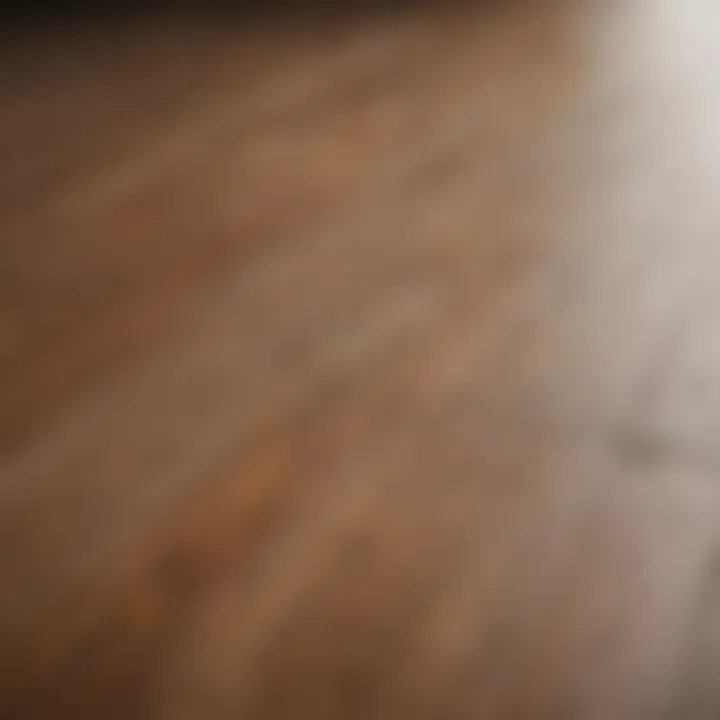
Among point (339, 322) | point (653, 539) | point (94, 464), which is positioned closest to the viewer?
point (653, 539)

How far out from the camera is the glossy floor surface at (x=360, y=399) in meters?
0.86

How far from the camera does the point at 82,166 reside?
5.74ft

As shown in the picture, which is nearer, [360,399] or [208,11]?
[360,399]

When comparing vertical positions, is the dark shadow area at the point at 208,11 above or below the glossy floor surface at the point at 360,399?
above

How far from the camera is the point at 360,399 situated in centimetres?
117

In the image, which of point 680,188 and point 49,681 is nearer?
point 49,681

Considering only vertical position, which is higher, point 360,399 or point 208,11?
point 208,11

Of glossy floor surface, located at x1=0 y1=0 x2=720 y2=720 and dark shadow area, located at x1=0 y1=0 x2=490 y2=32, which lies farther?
dark shadow area, located at x1=0 y1=0 x2=490 y2=32

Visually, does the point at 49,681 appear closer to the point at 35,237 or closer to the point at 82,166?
the point at 35,237

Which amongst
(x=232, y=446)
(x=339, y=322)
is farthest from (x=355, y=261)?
(x=232, y=446)

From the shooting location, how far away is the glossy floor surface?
860 mm

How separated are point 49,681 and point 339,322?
0.58 metres

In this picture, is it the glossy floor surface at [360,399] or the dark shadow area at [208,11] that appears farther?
the dark shadow area at [208,11]

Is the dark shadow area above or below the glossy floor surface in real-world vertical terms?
above
